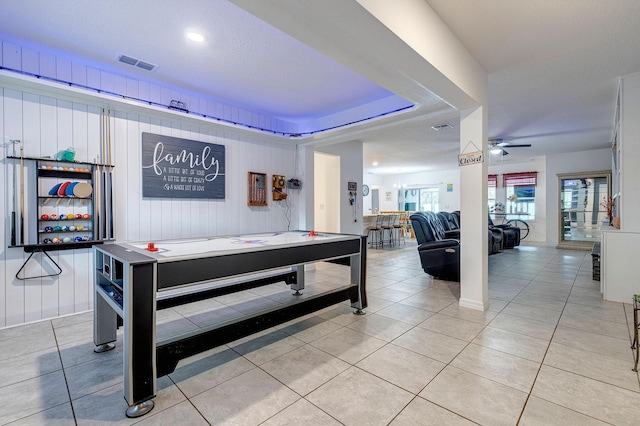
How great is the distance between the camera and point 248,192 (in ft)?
15.5

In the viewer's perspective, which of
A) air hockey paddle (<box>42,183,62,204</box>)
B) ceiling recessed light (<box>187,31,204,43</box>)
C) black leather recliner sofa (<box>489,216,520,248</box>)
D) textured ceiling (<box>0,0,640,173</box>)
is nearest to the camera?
textured ceiling (<box>0,0,640,173</box>)

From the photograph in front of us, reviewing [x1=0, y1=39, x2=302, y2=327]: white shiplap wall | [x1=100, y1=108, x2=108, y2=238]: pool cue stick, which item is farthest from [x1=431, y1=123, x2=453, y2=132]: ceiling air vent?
[x1=100, y1=108, x2=108, y2=238]: pool cue stick

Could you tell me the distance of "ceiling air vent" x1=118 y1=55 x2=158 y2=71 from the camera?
10.0 feet

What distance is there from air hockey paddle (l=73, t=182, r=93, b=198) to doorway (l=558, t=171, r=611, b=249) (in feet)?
33.5

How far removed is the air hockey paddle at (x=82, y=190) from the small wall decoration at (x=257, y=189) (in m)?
2.02

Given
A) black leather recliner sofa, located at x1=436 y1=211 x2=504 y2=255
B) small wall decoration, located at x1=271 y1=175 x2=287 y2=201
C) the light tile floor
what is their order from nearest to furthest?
the light tile floor, small wall decoration, located at x1=271 y1=175 x2=287 y2=201, black leather recliner sofa, located at x1=436 y1=211 x2=504 y2=255

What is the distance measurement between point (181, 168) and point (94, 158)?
93 centimetres

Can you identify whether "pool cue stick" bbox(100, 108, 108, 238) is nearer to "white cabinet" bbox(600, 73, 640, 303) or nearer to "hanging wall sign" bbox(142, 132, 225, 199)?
"hanging wall sign" bbox(142, 132, 225, 199)

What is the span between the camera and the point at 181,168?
13.0 ft

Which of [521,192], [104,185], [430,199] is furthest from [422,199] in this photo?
[104,185]

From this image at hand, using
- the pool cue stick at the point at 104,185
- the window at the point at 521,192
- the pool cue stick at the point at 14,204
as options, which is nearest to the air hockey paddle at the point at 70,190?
the pool cue stick at the point at 104,185

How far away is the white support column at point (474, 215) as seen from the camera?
10.6 feet

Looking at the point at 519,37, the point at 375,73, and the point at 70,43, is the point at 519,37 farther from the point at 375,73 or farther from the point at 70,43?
the point at 70,43

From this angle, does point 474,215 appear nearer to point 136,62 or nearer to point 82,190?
point 136,62
